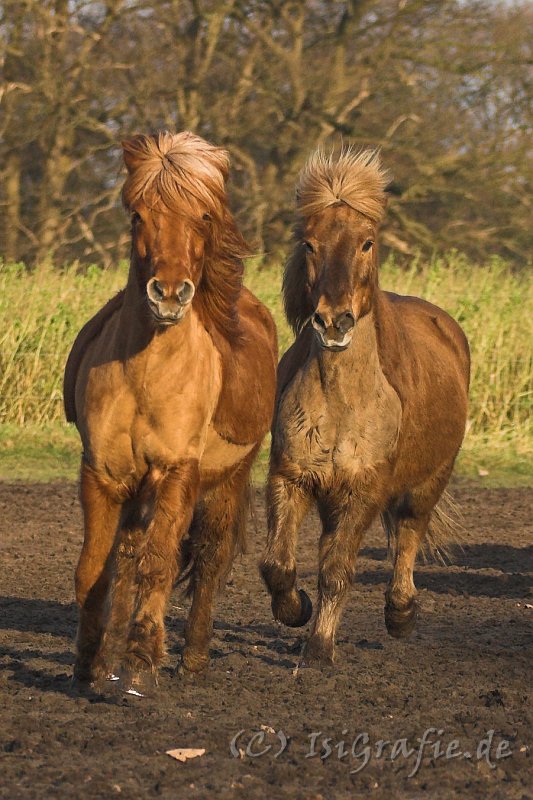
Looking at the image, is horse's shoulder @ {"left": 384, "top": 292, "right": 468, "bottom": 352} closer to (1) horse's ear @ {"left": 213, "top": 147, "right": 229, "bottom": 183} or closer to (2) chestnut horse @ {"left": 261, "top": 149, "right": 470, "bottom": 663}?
(2) chestnut horse @ {"left": 261, "top": 149, "right": 470, "bottom": 663}

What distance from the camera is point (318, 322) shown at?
5.53m

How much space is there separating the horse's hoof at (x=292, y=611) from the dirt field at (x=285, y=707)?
7.7 inches

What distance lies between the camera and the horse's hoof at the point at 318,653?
577 centimetres

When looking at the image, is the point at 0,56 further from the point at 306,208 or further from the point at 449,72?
the point at 306,208

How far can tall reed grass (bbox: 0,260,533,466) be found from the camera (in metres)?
14.2

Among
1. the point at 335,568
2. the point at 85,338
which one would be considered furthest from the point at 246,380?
the point at 335,568

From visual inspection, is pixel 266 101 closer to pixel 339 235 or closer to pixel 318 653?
pixel 339 235

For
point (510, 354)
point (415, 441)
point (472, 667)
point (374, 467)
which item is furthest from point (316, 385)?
point (510, 354)

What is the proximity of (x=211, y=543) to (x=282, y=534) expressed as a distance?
1.16ft

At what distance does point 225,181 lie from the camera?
5.02 metres

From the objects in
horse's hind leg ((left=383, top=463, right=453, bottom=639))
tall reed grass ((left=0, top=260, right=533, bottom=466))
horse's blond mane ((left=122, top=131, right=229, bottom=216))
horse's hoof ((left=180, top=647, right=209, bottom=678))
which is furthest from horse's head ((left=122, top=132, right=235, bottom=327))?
tall reed grass ((left=0, top=260, right=533, bottom=466))

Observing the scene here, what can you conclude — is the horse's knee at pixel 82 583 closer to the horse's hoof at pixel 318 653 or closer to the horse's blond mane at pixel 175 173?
→ the horse's hoof at pixel 318 653

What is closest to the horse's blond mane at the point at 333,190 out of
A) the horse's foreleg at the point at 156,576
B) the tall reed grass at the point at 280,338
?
the horse's foreleg at the point at 156,576

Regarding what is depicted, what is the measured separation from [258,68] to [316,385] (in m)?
18.7
